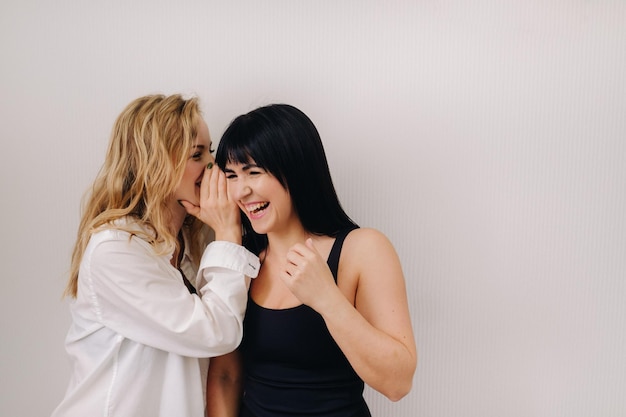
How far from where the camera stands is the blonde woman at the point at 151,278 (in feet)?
3.74

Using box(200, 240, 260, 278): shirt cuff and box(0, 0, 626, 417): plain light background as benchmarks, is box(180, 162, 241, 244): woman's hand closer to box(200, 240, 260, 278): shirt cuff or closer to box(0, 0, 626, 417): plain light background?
box(200, 240, 260, 278): shirt cuff

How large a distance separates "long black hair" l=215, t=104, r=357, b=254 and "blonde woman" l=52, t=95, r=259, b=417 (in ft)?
0.44

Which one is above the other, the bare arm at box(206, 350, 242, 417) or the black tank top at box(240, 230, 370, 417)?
the black tank top at box(240, 230, 370, 417)

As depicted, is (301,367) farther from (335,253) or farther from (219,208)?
(219,208)

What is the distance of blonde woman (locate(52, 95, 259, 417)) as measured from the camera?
1.14m

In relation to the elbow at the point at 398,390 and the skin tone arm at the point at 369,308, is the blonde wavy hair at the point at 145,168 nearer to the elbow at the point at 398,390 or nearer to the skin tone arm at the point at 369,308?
the skin tone arm at the point at 369,308

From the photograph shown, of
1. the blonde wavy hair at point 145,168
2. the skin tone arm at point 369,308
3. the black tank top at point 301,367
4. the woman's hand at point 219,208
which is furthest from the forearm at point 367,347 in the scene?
the blonde wavy hair at point 145,168

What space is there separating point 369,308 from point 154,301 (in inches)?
18.0

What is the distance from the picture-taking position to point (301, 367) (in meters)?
1.18

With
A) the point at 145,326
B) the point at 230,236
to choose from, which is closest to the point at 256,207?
the point at 230,236

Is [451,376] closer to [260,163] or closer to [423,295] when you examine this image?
[423,295]

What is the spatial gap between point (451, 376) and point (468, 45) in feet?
2.92

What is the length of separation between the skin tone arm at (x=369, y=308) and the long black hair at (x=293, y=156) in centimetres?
13

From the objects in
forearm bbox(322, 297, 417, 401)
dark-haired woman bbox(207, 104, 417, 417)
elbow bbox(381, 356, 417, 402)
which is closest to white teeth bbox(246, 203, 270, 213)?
dark-haired woman bbox(207, 104, 417, 417)
